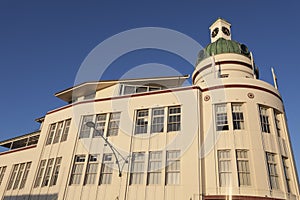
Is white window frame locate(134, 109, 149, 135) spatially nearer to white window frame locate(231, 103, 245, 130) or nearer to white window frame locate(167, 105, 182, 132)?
white window frame locate(167, 105, 182, 132)

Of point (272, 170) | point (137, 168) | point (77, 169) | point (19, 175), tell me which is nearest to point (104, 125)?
point (77, 169)

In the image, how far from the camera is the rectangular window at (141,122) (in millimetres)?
22291

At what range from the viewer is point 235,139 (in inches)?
756

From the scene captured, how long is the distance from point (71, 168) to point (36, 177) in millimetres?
4830

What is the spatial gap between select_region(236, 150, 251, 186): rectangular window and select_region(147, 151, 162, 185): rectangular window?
237 inches

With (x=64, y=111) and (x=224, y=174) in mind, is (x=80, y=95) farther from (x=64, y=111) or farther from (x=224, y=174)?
(x=224, y=174)

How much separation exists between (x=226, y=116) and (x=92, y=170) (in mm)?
12486

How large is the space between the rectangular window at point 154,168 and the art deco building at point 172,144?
8 cm

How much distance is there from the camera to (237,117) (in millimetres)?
Result: 20359

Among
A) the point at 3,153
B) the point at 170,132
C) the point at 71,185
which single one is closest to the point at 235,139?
the point at 170,132

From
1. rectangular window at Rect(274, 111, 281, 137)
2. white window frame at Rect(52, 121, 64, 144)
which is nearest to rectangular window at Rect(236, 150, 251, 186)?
rectangular window at Rect(274, 111, 281, 137)

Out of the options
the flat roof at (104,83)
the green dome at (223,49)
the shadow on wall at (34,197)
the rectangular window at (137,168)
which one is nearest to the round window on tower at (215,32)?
the green dome at (223,49)

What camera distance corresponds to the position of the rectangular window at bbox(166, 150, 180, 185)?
750 inches

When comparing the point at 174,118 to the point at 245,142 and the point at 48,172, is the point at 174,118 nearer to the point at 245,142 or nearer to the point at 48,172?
the point at 245,142
